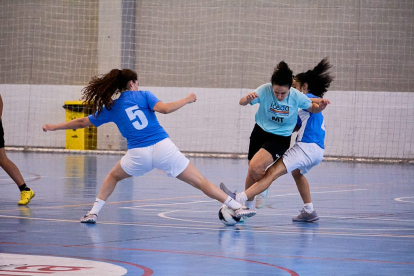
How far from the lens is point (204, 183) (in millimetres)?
7699

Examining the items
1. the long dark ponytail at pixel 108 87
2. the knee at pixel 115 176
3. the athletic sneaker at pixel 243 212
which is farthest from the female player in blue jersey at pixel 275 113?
the knee at pixel 115 176

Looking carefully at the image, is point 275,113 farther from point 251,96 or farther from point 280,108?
point 251,96

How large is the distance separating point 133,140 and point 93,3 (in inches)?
643

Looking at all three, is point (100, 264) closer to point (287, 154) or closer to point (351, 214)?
point (287, 154)

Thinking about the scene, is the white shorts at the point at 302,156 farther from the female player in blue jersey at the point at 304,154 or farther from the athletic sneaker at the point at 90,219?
the athletic sneaker at the point at 90,219

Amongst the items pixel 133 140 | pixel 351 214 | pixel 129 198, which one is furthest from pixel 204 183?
pixel 129 198

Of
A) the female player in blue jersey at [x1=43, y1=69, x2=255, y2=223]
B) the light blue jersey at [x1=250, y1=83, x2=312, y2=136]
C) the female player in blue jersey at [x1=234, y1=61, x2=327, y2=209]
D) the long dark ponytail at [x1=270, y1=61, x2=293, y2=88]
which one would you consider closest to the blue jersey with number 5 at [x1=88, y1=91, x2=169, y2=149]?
the female player in blue jersey at [x1=43, y1=69, x2=255, y2=223]

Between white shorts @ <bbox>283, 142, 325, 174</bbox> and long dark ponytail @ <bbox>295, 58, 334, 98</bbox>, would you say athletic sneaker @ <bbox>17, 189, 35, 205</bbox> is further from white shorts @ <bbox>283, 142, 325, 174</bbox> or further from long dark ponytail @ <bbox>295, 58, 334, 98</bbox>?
long dark ponytail @ <bbox>295, 58, 334, 98</bbox>

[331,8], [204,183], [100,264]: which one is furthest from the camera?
[331,8]

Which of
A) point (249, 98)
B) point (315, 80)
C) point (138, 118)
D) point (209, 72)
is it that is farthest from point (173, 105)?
point (209, 72)

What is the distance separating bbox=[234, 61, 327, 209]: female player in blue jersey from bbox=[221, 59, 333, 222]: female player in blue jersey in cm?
9

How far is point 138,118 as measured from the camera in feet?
25.3

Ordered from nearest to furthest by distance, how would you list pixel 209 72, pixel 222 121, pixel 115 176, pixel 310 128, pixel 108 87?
pixel 108 87
pixel 115 176
pixel 310 128
pixel 222 121
pixel 209 72

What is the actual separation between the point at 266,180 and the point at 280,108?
0.76 meters
